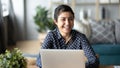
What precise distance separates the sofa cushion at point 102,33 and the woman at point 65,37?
239 cm

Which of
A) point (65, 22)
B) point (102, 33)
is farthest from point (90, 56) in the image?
point (102, 33)

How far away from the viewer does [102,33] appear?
4.40 meters

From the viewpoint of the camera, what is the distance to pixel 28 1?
6.09m

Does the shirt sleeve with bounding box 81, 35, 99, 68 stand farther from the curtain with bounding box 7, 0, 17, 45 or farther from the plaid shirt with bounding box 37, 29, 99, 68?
the curtain with bounding box 7, 0, 17, 45

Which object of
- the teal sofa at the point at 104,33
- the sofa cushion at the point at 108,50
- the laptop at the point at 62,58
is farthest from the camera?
Answer: the teal sofa at the point at 104,33

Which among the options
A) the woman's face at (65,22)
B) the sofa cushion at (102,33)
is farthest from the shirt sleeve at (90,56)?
the sofa cushion at (102,33)

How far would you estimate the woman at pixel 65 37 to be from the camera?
191cm

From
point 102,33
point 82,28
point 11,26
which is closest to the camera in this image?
point 82,28

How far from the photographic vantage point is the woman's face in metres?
1.90

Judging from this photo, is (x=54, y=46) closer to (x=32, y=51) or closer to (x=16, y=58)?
(x=16, y=58)

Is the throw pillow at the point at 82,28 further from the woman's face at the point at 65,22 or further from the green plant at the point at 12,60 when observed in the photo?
the green plant at the point at 12,60

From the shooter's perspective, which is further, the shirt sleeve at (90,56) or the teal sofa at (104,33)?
the teal sofa at (104,33)

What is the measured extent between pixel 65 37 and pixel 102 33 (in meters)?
2.48

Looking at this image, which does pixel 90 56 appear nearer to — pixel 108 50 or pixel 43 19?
pixel 108 50
